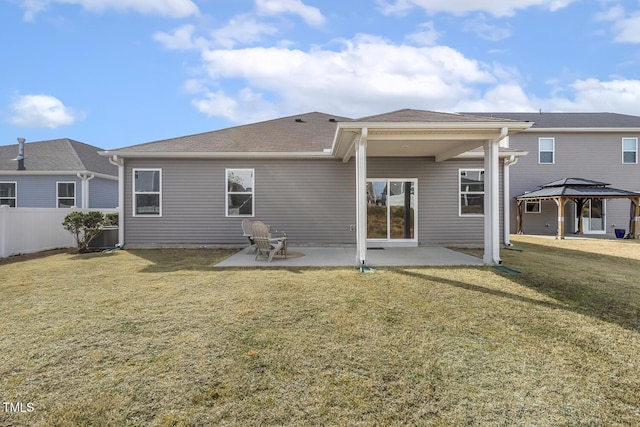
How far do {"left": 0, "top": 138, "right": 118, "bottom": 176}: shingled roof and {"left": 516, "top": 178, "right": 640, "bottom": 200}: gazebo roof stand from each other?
21410 millimetres

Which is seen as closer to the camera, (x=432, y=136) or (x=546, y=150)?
(x=432, y=136)

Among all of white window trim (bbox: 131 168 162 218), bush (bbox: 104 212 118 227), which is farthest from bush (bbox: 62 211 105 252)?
white window trim (bbox: 131 168 162 218)

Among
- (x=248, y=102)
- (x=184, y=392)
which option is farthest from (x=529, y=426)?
(x=248, y=102)

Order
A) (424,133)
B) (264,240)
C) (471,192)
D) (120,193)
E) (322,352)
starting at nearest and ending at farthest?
(322,352) → (424,133) → (264,240) → (120,193) → (471,192)

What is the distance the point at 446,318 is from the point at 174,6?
9.94 metres

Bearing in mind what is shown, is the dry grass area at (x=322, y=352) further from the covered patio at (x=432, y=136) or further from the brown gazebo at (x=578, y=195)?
the brown gazebo at (x=578, y=195)

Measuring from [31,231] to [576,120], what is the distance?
24.8 meters

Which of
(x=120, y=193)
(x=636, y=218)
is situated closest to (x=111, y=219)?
(x=120, y=193)

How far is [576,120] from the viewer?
16984 mm

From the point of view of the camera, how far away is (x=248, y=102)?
20.0 m

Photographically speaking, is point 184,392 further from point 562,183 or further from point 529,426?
point 562,183

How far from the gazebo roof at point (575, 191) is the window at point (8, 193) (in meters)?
24.7

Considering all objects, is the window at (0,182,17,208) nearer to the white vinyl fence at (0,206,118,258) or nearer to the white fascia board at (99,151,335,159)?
the white vinyl fence at (0,206,118,258)
